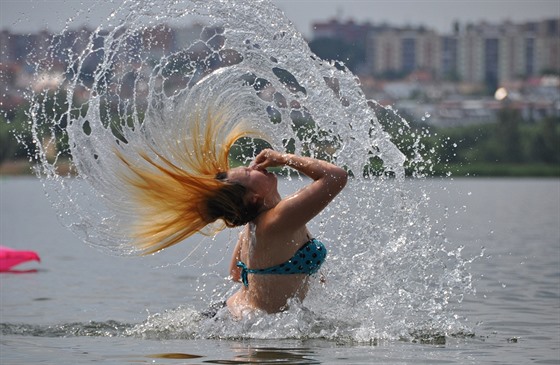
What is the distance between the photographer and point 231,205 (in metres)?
12.2

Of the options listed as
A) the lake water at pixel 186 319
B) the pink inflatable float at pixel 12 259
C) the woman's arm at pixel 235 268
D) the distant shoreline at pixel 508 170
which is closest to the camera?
the lake water at pixel 186 319

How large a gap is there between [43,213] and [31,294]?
30.3 metres

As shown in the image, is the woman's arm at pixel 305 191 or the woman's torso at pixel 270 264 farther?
the woman's torso at pixel 270 264

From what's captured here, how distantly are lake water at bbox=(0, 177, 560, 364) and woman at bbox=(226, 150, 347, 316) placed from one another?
1.59ft

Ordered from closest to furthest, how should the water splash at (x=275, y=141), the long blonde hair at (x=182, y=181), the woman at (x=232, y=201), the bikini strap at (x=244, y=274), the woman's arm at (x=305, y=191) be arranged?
the woman's arm at (x=305, y=191) → the woman at (x=232, y=201) → the long blonde hair at (x=182, y=181) → the bikini strap at (x=244, y=274) → the water splash at (x=275, y=141)

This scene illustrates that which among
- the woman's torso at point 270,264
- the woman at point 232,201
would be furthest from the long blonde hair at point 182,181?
the woman's torso at point 270,264

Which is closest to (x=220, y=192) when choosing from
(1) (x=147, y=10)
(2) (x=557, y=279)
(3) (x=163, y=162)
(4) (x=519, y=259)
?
(3) (x=163, y=162)

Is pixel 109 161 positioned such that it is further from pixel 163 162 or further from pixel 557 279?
pixel 557 279

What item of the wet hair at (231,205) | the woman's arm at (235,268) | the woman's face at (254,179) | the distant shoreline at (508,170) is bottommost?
the distant shoreline at (508,170)

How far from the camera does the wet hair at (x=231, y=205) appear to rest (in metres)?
12.2

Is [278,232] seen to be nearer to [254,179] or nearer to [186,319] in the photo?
[254,179]

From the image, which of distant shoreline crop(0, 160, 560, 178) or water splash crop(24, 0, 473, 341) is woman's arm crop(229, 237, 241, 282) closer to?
water splash crop(24, 0, 473, 341)

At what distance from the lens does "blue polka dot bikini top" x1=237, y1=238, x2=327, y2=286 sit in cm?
1239

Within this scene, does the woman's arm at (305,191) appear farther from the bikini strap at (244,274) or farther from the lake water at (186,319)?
the lake water at (186,319)
